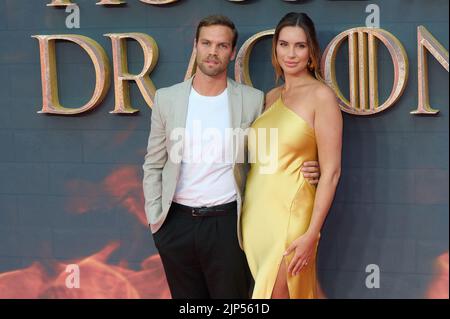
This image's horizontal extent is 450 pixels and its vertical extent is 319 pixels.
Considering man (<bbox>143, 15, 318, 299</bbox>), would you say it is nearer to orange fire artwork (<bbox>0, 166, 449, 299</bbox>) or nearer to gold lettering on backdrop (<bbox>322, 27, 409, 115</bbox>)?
gold lettering on backdrop (<bbox>322, 27, 409, 115</bbox>)

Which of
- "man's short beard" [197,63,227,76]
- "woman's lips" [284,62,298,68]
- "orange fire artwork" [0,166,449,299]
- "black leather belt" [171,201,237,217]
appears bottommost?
"orange fire artwork" [0,166,449,299]

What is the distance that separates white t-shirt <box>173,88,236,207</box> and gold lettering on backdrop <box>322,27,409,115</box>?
0.58 metres

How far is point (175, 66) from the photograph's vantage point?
4301mm

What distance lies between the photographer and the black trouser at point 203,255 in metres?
3.79

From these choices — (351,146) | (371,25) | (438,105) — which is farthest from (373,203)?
(371,25)

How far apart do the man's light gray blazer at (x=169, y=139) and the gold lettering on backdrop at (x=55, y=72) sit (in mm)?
548

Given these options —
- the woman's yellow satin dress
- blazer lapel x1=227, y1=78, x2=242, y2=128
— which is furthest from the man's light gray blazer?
the woman's yellow satin dress

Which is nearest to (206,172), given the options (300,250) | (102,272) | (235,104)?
(235,104)

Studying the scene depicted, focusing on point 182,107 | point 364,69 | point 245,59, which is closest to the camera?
point 182,107

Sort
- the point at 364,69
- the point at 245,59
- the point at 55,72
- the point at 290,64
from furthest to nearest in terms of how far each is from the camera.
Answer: the point at 55,72 < the point at 245,59 < the point at 364,69 < the point at 290,64

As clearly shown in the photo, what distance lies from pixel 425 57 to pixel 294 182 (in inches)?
35.4

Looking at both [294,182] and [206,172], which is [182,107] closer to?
[206,172]

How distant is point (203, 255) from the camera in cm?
381

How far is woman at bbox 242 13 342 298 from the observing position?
3592 millimetres
